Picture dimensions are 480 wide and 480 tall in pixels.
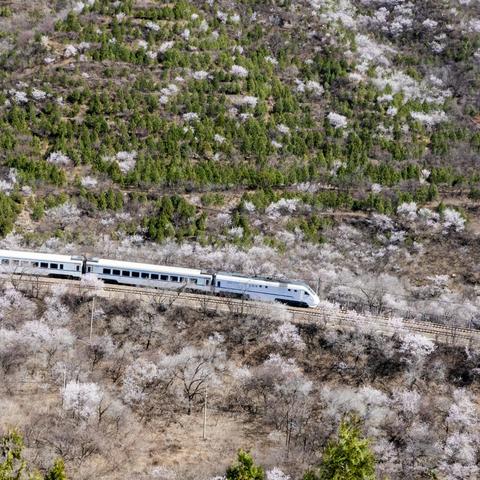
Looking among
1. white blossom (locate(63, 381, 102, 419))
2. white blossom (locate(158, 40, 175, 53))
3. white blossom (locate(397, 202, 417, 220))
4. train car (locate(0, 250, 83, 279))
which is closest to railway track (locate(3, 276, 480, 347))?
train car (locate(0, 250, 83, 279))

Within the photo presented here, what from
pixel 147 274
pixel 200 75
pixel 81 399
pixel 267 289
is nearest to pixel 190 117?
pixel 200 75

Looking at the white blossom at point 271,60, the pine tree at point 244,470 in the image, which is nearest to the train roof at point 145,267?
the pine tree at point 244,470

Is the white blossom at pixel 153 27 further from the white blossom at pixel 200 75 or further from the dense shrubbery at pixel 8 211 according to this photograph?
the dense shrubbery at pixel 8 211

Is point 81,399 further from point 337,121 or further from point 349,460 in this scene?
point 337,121

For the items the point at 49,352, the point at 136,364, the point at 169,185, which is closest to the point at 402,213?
the point at 169,185

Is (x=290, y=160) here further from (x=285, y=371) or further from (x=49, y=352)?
(x=49, y=352)

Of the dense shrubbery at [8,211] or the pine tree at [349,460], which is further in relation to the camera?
the dense shrubbery at [8,211]
